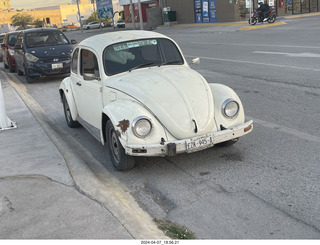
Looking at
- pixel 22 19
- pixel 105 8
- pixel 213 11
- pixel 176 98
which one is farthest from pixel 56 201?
pixel 22 19

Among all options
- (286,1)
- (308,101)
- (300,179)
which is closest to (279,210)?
(300,179)

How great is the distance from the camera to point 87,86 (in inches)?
234

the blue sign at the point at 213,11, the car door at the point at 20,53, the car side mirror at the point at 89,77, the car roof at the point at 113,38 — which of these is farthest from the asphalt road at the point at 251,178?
the blue sign at the point at 213,11

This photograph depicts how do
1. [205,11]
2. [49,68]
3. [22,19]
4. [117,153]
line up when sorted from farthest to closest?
[22,19]
[205,11]
[49,68]
[117,153]

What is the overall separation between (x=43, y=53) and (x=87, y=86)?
7.80 m

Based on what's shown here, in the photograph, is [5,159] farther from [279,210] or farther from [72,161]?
[279,210]

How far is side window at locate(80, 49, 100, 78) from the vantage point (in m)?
5.71

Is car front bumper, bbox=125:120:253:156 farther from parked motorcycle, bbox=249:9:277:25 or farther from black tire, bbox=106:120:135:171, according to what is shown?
parked motorcycle, bbox=249:9:277:25

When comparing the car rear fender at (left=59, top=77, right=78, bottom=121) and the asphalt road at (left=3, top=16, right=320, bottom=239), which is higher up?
the car rear fender at (left=59, top=77, right=78, bottom=121)

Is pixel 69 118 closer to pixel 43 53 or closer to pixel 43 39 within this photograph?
pixel 43 53

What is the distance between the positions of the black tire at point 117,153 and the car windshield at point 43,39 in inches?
376

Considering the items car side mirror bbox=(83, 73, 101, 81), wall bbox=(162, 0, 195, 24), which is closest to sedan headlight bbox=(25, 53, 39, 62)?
car side mirror bbox=(83, 73, 101, 81)

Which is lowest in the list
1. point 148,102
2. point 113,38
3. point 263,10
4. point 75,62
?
point 148,102

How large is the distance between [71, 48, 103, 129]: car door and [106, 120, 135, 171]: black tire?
0.50 meters
